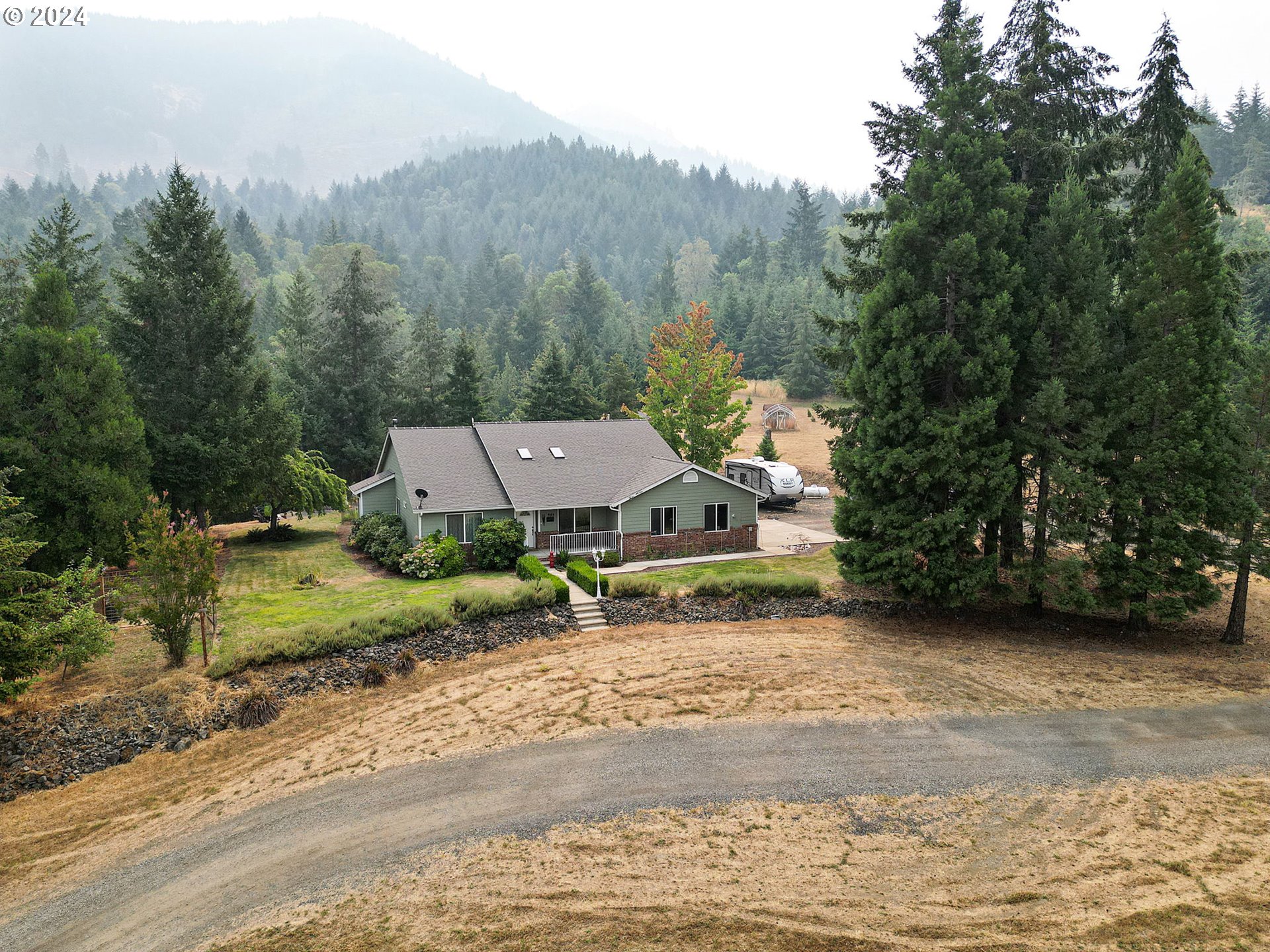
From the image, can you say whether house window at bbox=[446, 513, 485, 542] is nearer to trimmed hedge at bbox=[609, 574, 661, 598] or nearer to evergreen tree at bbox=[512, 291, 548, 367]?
trimmed hedge at bbox=[609, 574, 661, 598]

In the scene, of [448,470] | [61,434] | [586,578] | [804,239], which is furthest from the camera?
[804,239]

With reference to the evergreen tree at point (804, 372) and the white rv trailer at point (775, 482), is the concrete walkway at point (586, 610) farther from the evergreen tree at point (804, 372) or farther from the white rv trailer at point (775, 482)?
the evergreen tree at point (804, 372)

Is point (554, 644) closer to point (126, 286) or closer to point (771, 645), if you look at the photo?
point (771, 645)

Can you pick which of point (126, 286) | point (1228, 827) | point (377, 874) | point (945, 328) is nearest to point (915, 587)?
point (945, 328)

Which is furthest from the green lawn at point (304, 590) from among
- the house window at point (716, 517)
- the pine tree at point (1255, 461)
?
the pine tree at point (1255, 461)

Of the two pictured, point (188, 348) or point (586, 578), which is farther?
point (188, 348)

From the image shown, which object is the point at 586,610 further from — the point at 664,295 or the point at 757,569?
the point at 664,295

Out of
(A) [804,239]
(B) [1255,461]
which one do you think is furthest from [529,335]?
(B) [1255,461]

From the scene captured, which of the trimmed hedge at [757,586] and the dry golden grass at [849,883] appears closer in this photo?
the dry golden grass at [849,883]

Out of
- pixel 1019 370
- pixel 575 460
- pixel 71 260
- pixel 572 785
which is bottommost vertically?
pixel 572 785
